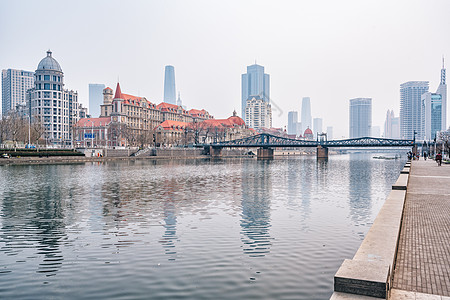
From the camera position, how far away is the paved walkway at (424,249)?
873cm

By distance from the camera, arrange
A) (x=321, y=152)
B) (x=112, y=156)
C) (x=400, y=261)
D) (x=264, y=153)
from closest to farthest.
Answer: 1. (x=400, y=261)
2. (x=112, y=156)
3. (x=321, y=152)
4. (x=264, y=153)

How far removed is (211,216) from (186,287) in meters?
10.8

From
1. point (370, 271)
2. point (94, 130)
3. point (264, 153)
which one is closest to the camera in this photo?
point (370, 271)

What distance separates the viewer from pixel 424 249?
11570 mm

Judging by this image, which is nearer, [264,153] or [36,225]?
[36,225]

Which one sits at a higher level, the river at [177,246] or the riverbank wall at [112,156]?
the riverbank wall at [112,156]

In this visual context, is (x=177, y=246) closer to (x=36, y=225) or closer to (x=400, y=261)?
(x=400, y=261)

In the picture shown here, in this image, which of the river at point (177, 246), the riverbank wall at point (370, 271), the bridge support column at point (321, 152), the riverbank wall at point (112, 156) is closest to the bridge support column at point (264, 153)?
the bridge support column at point (321, 152)

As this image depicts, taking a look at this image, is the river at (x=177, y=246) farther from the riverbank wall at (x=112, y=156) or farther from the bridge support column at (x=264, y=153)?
the bridge support column at (x=264, y=153)

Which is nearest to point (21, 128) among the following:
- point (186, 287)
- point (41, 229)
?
point (41, 229)

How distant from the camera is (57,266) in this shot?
42.3ft

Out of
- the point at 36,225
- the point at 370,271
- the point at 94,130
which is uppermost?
the point at 94,130

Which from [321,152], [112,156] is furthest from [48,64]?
[321,152]

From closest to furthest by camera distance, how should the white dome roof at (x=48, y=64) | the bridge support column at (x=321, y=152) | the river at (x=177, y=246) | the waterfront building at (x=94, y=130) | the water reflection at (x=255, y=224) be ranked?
the river at (x=177, y=246) → the water reflection at (x=255, y=224) → the bridge support column at (x=321, y=152) → the waterfront building at (x=94, y=130) → the white dome roof at (x=48, y=64)
